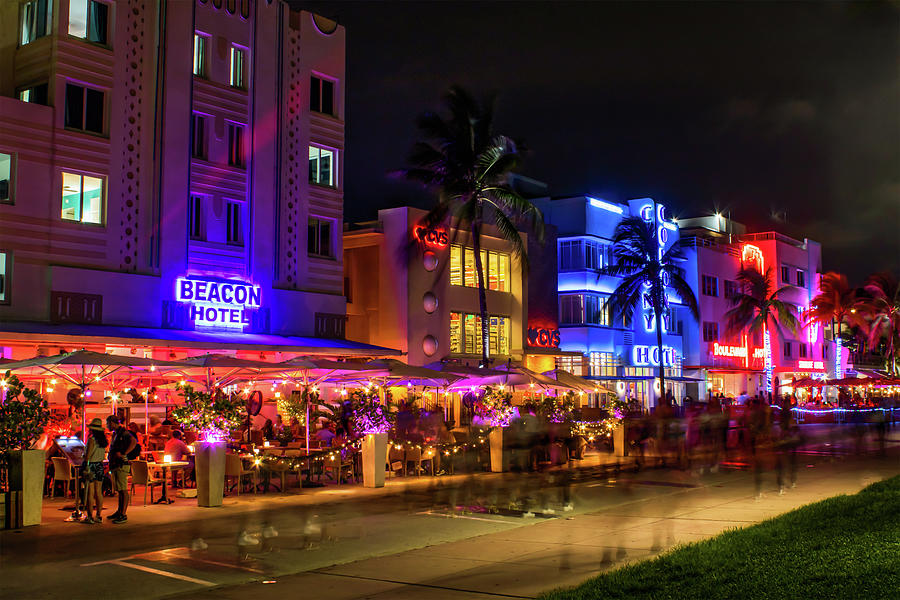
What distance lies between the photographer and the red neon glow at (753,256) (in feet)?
220

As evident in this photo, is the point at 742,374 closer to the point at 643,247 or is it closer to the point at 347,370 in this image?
the point at 643,247

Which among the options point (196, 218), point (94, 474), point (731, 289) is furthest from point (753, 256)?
point (94, 474)

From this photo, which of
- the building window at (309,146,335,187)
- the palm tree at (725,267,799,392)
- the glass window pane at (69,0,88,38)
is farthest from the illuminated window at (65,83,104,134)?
the palm tree at (725,267,799,392)

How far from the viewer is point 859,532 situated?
40.7 ft

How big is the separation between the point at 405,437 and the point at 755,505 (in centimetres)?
898

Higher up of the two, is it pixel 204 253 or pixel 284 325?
pixel 204 253

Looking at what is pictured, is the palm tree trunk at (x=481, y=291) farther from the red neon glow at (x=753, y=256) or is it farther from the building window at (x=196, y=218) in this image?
the red neon glow at (x=753, y=256)

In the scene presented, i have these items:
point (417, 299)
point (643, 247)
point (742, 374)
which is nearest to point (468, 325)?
point (417, 299)

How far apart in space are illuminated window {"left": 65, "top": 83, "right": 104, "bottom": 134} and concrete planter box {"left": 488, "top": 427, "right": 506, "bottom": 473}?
1484cm

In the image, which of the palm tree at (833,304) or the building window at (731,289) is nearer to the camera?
the building window at (731,289)

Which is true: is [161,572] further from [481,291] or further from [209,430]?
[481,291]

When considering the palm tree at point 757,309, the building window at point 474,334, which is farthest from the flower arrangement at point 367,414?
the palm tree at point 757,309

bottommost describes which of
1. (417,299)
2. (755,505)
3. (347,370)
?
(755,505)

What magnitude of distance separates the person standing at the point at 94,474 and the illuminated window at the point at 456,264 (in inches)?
983
